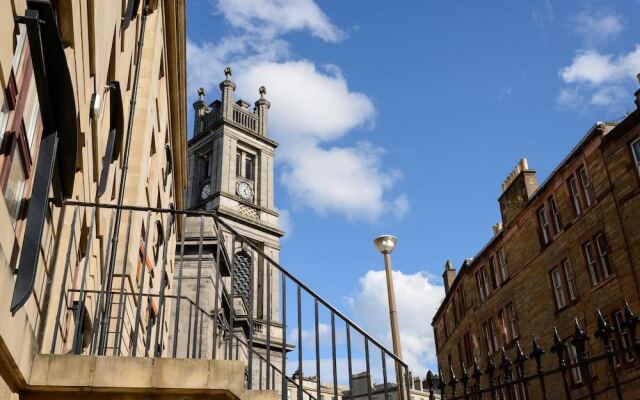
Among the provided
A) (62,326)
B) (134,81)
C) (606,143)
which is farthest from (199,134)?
(62,326)

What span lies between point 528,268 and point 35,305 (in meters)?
25.2

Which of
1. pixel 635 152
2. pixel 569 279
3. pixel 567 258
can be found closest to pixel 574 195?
pixel 567 258

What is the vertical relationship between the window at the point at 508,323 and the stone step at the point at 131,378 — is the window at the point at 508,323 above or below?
above

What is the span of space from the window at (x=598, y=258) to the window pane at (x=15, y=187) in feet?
69.4

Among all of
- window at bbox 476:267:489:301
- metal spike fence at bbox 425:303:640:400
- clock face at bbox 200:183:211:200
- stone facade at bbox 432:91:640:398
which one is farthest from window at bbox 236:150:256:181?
window at bbox 476:267:489:301

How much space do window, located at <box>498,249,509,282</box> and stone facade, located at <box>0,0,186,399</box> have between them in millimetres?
19904

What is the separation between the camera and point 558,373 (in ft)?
79.3

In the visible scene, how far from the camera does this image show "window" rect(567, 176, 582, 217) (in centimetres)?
2398

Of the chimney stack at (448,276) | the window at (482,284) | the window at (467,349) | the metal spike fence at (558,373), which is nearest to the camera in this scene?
the metal spike fence at (558,373)

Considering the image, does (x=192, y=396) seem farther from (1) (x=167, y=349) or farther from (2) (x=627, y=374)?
(2) (x=627, y=374)

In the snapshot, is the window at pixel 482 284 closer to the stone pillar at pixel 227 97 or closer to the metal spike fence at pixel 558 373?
the metal spike fence at pixel 558 373

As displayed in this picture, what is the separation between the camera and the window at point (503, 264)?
2992 cm

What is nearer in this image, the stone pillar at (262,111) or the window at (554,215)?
the window at (554,215)

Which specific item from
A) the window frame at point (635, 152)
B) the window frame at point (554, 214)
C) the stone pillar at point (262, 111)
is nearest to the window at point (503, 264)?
the window frame at point (554, 214)
